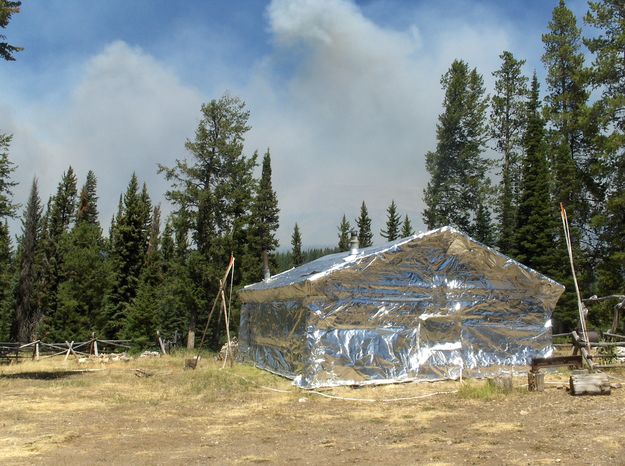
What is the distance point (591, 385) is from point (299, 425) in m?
5.98

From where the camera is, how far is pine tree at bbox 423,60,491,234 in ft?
120

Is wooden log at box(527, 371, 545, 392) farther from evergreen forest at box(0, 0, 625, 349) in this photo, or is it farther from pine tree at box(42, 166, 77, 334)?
pine tree at box(42, 166, 77, 334)

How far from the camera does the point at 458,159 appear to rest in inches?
1457

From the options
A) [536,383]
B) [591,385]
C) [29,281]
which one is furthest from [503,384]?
[29,281]

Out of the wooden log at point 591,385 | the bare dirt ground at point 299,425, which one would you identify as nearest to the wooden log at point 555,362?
the bare dirt ground at point 299,425

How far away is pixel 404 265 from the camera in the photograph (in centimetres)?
1496

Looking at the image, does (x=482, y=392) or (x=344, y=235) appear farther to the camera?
(x=344, y=235)

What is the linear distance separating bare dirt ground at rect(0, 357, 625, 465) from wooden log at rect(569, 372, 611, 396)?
241 mm

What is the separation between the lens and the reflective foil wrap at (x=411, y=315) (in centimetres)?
1394

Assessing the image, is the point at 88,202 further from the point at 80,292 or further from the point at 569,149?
the point at 569,149

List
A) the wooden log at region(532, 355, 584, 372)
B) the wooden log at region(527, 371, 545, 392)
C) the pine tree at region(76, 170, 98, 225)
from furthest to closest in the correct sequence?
1. the pine tree at region(76, 170, 98, 225)
2. the wooden log at region(532, 355, 584, 372)
3. the wooden log at region(527, 371, 545, 392)

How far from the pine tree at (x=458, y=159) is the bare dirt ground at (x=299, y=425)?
23.0 m

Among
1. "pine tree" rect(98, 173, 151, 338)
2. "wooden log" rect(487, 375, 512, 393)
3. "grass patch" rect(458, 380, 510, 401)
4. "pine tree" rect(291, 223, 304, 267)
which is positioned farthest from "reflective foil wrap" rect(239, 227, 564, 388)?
"pine tree" rect(291, 223, 304, 267)

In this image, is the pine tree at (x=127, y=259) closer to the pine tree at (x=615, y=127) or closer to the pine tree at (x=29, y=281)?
the pine tree at (x=29, y=281)
